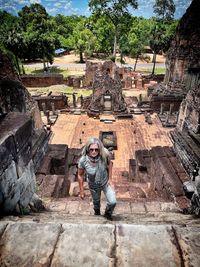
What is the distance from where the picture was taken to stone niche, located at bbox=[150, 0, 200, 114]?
17.7 m

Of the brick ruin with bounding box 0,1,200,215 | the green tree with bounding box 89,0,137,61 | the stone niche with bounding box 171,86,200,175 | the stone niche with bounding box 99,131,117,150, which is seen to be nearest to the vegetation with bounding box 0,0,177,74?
the green tree with bounding box 89,0,137,61

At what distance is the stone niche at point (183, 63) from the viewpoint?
1769 centimetres

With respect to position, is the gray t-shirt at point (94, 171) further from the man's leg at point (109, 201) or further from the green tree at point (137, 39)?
the green tree at point (137, 39)

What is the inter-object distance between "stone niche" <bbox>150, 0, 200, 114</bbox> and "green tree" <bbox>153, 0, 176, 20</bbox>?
93.2 ft

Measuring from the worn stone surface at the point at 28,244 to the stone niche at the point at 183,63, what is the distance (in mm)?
17330

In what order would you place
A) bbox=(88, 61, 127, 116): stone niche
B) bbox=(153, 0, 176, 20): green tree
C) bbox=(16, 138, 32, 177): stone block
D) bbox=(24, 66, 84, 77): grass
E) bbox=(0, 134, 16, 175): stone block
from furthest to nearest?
1. bbox=(153, 0, 176, 20): green tree
2. bbox=(24, 66, 84, 77): grass
3. bbox=(88, 61, 127, 116): stone niche
4. bbox=(16, 138, 32, 177): stone block
5. bbox=(0, 134, 16, 175): stone block

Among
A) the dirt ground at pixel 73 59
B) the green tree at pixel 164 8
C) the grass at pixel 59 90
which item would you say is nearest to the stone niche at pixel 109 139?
the grass at pixel 59 90

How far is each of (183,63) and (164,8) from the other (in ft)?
101

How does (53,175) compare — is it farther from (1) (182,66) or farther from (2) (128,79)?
(2) (128,79)

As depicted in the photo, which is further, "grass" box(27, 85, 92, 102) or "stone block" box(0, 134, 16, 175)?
"grass" box(27, 85, 92, 102)

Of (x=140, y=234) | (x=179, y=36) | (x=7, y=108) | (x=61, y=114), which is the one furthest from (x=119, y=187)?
(x=179, y=36)

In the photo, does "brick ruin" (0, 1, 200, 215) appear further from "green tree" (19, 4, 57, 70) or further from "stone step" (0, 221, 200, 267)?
"green tree" (19, 4, 57, 70)

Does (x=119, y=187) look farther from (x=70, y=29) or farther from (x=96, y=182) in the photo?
(x=70, y=29)

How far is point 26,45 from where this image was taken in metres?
29.0
